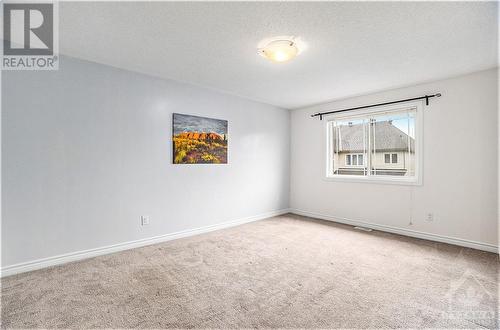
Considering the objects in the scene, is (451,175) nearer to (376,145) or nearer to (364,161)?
(376,145)

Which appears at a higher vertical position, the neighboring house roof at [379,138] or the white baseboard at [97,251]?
the neighboring house roof at [379,138]

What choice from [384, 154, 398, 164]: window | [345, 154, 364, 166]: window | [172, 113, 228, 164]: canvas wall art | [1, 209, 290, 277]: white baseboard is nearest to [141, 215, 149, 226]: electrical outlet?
[1, 209, 290, 277]: white baseboard

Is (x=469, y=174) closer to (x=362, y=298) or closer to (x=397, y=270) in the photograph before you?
(x=397, y=270)

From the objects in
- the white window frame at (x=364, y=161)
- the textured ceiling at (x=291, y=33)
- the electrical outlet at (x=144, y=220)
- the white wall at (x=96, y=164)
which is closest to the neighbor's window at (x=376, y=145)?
the white window frame at (x=364, y=161)

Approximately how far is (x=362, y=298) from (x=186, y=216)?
2618 millimetres

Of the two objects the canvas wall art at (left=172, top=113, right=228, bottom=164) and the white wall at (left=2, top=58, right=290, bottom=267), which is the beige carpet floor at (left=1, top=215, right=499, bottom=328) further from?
the canvas wall art at (left=172, top=113, right=228, bottom=164)

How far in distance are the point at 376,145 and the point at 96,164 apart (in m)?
4.32

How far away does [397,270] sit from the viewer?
2.62 m

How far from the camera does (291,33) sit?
2.30m

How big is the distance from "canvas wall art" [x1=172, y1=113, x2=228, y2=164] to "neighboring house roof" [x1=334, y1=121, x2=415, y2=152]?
91.7 inches

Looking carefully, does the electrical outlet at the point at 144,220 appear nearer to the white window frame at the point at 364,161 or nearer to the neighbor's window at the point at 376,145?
the white window frame at the point at 364,161

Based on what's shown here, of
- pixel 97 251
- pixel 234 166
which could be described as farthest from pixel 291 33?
pixel 97 251

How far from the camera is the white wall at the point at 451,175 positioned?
3.17m

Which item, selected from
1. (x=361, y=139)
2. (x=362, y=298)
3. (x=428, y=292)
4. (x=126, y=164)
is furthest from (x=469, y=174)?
(x=126, y=164)
